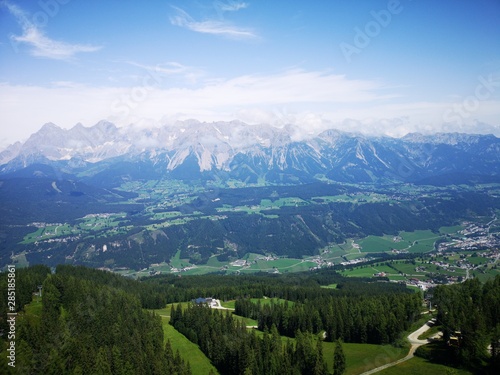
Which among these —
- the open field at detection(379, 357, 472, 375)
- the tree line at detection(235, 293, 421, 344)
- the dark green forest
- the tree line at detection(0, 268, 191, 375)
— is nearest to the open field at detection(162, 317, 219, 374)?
the dark green forest

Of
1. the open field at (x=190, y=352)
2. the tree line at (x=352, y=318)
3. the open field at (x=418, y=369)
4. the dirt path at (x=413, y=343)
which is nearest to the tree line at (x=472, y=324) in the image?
the open field at (x=418, y=369)

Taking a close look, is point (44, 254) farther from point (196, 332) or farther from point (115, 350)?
point (115, 350)

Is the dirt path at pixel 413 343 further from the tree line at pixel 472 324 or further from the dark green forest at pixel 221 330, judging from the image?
Result: the tree line at pixel 472 324

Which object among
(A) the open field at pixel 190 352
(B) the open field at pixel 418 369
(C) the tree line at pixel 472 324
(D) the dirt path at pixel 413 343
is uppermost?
(C) the tree line at pixel 472 324

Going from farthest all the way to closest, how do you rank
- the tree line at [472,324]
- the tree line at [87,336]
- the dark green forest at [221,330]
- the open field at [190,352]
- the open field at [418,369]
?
the open field at [190,352]
the open field at [418,369]
the tree line at [472,324]
the dark green forest at [221,330]
the tree line at [87,336]

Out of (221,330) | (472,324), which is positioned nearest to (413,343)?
(472,324)

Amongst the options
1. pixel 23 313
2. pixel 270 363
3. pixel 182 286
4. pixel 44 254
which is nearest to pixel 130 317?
pixel 23 313

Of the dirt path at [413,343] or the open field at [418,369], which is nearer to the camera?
the open field at [418,369]

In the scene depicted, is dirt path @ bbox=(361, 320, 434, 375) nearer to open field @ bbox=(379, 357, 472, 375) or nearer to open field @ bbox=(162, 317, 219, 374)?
open field @ bbox=(379, 357, 472, 375)

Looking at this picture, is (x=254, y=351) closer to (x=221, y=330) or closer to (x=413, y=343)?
(x=221, y=330)

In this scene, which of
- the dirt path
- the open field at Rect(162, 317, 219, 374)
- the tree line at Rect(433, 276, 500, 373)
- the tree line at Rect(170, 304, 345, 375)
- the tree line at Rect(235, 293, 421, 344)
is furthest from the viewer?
the tree line at Rect(235, 293, 421, 344)

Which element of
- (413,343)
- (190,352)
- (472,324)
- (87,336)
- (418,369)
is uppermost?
(472,324)

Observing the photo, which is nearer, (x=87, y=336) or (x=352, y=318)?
(x=87, y=336)
